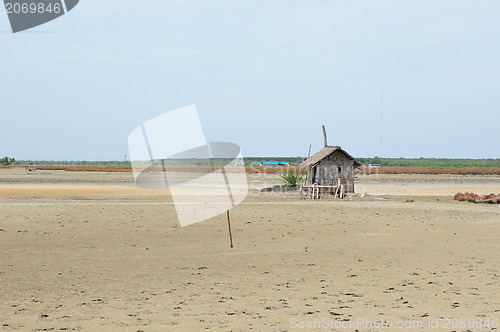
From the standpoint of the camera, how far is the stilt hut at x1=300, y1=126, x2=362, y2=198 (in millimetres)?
29672

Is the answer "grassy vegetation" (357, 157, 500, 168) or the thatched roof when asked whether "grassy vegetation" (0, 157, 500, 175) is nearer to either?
"grassy vegetation" (357, 157, 500, 168)

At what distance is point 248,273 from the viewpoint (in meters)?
10.2

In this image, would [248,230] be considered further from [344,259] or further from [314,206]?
[314,206]

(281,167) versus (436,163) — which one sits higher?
(281,167)

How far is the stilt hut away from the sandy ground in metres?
10.6

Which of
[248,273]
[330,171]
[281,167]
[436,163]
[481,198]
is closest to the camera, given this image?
[248,273]

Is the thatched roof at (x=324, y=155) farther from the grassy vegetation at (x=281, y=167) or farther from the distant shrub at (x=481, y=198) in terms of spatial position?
the distant shrub at (x=481, y=198)

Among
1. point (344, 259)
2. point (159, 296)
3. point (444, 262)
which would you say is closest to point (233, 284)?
point (159, 296)

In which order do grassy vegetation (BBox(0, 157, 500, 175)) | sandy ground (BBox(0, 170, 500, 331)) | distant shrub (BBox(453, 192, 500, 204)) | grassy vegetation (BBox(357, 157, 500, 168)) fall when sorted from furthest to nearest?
grassy vegetation (BBox(357, 157, 500, 168))
grassy vegetation (BBox(0, 157, 500, 175))
distant shrub (BBox(453, 192, 500, 204))
sandy ground (BBox(0, 170, 500, 331))

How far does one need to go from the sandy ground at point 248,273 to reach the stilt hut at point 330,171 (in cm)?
A: 1061

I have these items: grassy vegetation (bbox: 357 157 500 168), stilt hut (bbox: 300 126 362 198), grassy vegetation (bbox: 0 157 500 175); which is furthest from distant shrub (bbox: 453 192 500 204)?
grassy vegetation (bbox: 357 157 500 168)

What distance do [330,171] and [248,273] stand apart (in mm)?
20367

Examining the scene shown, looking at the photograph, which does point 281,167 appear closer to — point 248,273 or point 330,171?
point 330,171

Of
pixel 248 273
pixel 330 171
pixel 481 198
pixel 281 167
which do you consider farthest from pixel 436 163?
pixel 248 273
